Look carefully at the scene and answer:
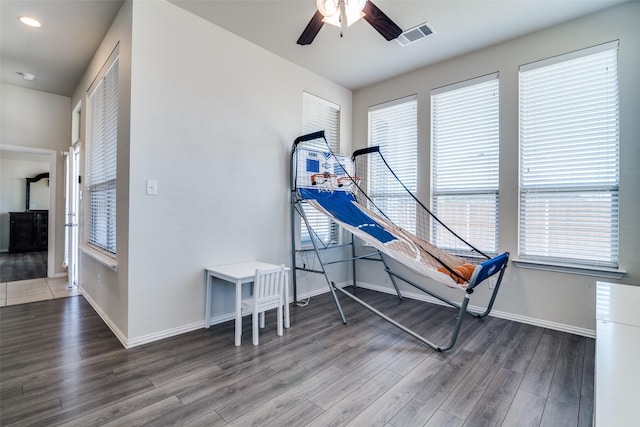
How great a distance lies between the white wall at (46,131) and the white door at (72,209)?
18 centimetres

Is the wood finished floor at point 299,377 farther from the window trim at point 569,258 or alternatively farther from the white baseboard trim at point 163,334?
the window trim at point 569,258

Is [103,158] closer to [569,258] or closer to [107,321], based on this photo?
[107,321]

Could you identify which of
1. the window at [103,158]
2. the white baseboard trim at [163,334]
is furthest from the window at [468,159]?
the window at [103,158]

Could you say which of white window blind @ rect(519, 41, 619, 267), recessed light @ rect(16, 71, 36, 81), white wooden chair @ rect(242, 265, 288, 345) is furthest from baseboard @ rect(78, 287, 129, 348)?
white window blind @ rect(519, 41, 619, 267)

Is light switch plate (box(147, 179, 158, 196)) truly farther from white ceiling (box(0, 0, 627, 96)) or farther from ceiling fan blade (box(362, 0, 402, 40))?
ceiling fan blade (box(362, 0, 402, 40))

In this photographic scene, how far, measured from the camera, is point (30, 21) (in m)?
2.91

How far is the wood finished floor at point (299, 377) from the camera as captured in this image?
1.68 metres

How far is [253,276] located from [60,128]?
14.9 feet

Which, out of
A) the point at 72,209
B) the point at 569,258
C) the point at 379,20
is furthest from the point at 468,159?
the point at 72,209

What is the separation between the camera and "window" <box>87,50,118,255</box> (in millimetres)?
2998

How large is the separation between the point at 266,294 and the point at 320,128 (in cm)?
246

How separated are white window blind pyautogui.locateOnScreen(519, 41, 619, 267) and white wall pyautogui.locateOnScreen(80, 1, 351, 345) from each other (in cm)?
265

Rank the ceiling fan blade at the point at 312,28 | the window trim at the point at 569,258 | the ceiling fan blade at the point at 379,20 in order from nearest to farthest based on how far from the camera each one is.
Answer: the ceiling fan blade at the point at 379,20 < the ceiling fan blade at the point at 312,28 < the window trim at the point at 569,258

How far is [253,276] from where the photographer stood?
8.64 feet
